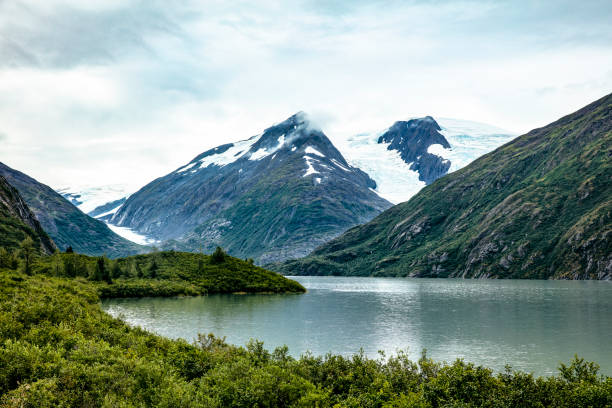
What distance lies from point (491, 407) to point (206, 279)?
126821 millimetres

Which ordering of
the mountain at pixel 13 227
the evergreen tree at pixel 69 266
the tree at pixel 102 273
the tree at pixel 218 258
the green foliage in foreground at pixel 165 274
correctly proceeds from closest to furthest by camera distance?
the green foliage in foreground at pixel 165 274
the evergreen tree at pixel 69 266
the tree at pixel 102 273
the mountain at pixel 13 227
the tree at pixel 218 258

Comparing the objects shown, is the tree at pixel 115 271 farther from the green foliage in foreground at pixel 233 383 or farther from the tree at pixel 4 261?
the green foliage in foreground at pixel 233 383

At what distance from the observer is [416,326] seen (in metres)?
75.1

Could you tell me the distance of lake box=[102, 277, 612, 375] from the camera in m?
54.2

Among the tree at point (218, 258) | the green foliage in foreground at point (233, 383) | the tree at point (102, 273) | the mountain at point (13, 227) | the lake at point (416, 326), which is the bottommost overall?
the lake at point (416, 326)

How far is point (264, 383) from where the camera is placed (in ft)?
76.2

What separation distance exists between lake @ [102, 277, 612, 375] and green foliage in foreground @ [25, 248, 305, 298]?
12579 mm

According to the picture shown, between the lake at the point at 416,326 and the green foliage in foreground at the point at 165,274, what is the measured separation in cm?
1258

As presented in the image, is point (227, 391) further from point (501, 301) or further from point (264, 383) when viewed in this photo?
point (501, 301)

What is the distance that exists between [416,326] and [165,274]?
92818 millimetres

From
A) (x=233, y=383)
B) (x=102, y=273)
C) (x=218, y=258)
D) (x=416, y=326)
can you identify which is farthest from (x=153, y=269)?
(x=233, y=383)

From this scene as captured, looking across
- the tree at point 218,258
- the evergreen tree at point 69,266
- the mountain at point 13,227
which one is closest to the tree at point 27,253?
the evergreen tree at point 69,266

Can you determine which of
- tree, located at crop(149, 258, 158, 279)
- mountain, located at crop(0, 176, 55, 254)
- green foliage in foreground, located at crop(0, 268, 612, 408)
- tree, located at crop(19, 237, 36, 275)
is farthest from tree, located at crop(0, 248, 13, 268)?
green foliage in foreground, located at crop(0, 268, 612, 408)

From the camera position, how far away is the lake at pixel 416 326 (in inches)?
2135
